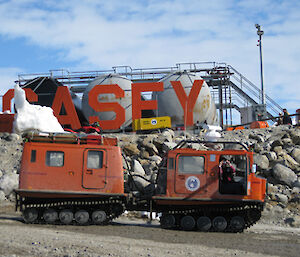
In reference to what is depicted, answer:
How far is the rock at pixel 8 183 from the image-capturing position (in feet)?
55.8

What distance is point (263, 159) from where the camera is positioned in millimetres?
18859

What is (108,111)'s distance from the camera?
3022 centimetres

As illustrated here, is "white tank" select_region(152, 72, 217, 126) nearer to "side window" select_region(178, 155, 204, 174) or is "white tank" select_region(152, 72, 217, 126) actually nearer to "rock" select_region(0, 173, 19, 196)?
"rock" select_region(0, 173, 19, 196)

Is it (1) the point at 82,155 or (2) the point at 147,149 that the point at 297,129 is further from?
(1) the point at 82,155

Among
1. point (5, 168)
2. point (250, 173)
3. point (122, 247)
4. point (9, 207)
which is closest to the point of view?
point (122, 247)

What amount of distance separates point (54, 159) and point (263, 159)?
996cm

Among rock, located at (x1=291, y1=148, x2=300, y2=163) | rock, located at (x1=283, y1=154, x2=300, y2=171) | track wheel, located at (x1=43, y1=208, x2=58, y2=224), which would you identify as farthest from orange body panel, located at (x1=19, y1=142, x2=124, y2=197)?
rock, located at (x1=291, y1=148, x2=300, y2=163)

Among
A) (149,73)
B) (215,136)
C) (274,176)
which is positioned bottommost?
(274,176)

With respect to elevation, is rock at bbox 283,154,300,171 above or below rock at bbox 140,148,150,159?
below

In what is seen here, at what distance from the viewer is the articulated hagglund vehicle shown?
12.1 meters

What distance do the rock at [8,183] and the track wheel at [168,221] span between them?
23.5ft

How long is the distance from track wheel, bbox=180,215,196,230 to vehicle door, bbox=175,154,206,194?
732mm

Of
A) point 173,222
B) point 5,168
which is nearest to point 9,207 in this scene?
point 5,168

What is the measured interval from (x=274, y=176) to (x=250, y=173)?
6.27 metres
